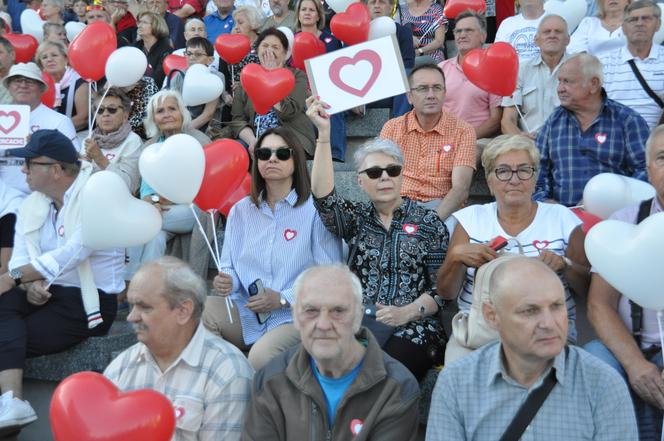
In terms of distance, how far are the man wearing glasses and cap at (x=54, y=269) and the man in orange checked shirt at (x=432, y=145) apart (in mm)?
1710

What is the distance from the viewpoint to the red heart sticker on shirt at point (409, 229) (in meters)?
3.85

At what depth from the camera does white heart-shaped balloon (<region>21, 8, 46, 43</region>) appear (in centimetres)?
860

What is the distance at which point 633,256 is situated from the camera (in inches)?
114

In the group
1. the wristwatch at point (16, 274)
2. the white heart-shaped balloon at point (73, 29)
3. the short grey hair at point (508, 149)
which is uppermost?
the white heart-shaped balloon at point (73, 29)

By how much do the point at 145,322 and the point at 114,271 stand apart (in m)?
1.42

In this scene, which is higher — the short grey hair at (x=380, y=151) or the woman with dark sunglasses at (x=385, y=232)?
the short grey hair at (x=380, y=151)

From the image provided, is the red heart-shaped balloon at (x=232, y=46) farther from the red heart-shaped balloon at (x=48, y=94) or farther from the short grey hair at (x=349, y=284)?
the short grey hair at (x=349, y=284)

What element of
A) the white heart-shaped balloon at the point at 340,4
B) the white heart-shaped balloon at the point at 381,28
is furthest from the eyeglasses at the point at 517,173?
the white heart-shaped balloon at the point at 340,4

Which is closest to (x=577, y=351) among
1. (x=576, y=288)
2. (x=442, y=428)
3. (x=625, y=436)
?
(x=625, y=436)

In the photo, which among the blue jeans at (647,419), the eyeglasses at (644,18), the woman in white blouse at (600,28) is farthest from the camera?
the woman in white blouse at (600,28)

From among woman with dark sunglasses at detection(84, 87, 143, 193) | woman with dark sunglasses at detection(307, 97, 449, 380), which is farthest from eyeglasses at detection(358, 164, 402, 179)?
woman with dark sunglasses at detection(84, 87, 143, 193)

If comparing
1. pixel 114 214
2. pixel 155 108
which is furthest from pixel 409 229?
pixel 155 108

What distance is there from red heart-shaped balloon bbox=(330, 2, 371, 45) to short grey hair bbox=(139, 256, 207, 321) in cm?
356

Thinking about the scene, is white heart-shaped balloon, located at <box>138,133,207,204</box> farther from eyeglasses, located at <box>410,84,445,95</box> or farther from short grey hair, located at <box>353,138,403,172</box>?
eyeglasses, located at <box>410,84,445,95</box>
